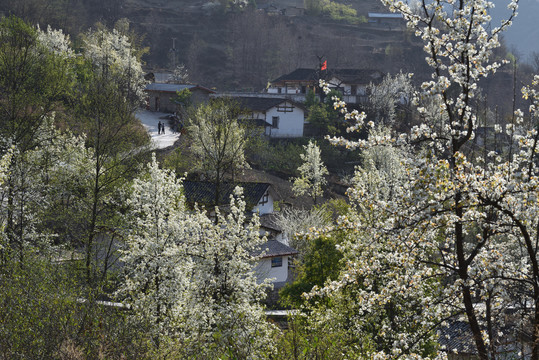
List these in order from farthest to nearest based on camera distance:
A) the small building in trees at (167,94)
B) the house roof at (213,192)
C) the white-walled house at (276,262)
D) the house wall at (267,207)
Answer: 1. the small building in trees at (167,94)
2. the house wall at (267,207)
3. the house roof at (213,192)
4. the white-walled house at (276,262)

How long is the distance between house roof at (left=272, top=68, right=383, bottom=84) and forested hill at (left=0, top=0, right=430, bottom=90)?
22.4 metres

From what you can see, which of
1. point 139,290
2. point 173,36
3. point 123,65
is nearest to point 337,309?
point 139,290

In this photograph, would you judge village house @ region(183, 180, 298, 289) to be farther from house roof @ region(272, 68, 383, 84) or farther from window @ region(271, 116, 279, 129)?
house roof @ region(272, 68, 383, 84)

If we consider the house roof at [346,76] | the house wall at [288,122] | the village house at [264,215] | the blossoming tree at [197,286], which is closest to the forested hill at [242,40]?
the house roof at [346,76]

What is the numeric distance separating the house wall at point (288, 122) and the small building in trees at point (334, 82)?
872 centimetres

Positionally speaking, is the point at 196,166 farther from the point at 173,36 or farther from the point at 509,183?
the point at 173,36

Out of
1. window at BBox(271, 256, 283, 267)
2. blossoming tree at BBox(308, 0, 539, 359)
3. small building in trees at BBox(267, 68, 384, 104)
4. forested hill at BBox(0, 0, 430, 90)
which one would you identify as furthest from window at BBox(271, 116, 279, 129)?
blossoming tree at BBox(308, 0, 539, 359)

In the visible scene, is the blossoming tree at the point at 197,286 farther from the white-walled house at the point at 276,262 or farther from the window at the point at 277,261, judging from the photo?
the window at the point at 277,261

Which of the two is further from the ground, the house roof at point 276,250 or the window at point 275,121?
the window at point 275,121

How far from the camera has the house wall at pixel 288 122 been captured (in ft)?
190

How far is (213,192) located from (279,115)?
27.9 metres

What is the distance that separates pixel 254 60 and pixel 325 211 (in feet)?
239

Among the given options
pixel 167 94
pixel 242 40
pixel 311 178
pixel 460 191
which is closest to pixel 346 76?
pixel 167 94

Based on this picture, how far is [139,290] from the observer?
16703 millimetres
